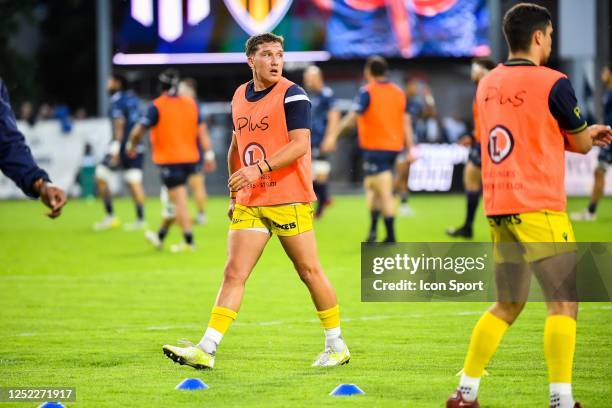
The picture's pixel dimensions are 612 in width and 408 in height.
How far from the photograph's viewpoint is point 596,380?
7.23 m

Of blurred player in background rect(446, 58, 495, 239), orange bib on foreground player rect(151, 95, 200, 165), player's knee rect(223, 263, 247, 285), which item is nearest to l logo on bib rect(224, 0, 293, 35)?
blurred player in background rect(446, 58, 495, 239)

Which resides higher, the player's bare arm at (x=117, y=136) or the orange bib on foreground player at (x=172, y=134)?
the orange bib on foreground player at (x=172, y=134)

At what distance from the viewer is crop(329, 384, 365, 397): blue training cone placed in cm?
686

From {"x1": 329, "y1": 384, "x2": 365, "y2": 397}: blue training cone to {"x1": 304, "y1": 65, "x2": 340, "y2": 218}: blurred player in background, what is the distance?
12798 mm

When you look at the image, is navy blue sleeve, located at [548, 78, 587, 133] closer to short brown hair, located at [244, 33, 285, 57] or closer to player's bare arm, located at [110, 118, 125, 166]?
short brown hair, located at [244, 33, 285, 57]

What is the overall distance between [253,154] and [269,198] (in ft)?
1.08

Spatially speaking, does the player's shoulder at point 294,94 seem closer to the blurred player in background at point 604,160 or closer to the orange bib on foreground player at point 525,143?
the orange bib on foreground player at point 525,143

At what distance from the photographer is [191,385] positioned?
7082mm

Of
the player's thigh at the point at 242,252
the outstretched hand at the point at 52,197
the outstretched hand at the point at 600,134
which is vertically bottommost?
the player's thigh at the point at 242,252

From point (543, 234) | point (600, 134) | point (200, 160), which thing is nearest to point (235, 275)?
point (543, 234)

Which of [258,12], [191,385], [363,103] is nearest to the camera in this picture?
[191,385]

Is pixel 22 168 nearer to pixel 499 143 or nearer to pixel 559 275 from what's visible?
pixel 499 143

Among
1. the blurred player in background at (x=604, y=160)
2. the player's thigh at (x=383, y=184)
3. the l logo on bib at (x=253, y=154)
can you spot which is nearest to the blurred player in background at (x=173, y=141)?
the player's thigh at (x=383, y=184)

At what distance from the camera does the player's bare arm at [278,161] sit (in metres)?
7.22
